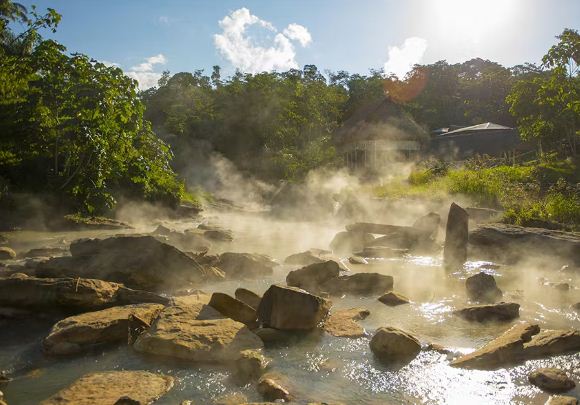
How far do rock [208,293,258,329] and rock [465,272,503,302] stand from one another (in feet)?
10.2

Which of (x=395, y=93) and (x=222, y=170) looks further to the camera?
(x=395, y=93)

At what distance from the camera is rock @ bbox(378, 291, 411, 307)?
20.6ft

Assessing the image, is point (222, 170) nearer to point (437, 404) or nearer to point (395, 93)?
point (395, 93)

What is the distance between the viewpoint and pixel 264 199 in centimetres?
2517

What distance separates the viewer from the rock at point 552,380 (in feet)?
12.2

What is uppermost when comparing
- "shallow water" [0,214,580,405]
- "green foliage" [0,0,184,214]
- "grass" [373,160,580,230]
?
"green foliage" [0,0,184,214]

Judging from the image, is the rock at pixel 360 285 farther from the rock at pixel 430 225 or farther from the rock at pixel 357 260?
the rock at pixel 430 225

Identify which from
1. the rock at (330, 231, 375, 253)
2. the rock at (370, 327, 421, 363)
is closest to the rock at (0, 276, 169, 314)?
the rock at (370, 327, 421, 363)

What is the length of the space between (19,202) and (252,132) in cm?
1900

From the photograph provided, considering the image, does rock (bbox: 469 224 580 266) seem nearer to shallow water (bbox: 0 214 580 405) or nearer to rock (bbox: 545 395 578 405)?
shallow water (bbox: 0 214 580 405)

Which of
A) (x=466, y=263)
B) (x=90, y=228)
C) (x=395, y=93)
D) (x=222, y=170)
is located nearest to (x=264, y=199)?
(x=222, y=170)

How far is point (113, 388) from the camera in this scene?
12.1 feet

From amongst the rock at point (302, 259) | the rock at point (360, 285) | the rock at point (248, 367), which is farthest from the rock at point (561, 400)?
the rock at point (302, 259)

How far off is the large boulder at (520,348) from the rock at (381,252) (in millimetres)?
5330
